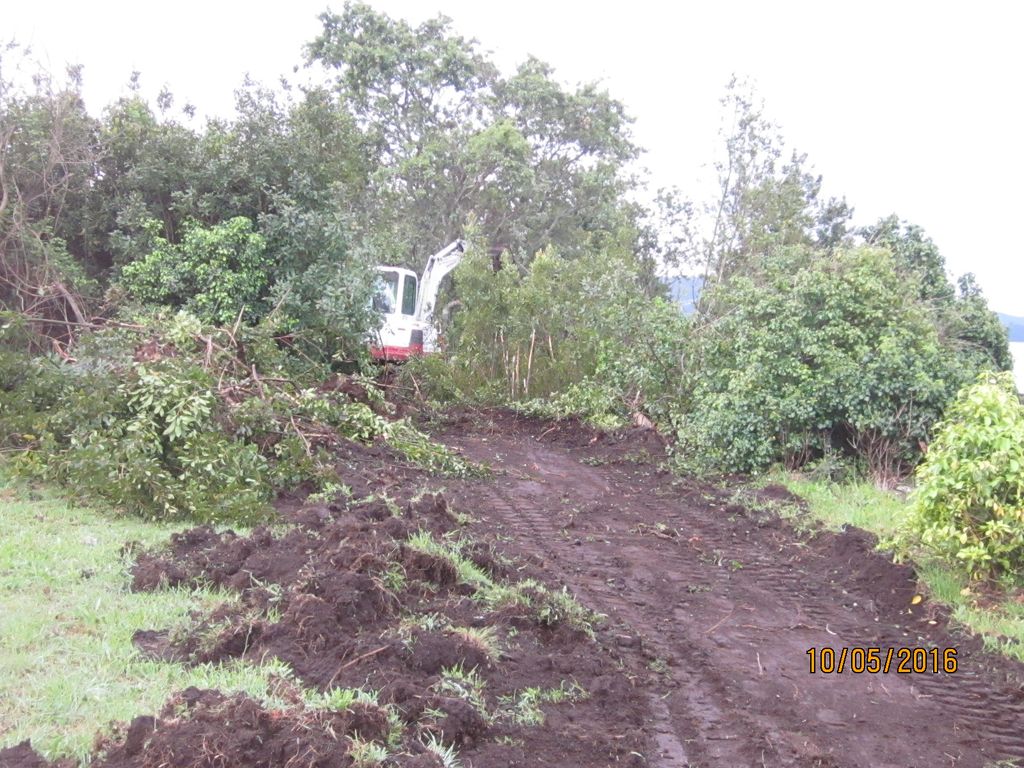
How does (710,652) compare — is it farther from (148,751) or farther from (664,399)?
(664,399)

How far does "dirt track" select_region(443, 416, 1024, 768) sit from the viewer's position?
4.23m

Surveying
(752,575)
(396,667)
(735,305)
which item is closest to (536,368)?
(735,305)

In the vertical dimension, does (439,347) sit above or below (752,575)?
above

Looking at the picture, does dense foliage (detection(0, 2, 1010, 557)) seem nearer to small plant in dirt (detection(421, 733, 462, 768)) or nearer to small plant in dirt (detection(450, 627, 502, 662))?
small plant in dirt (detection(450, 627, 502, 662))

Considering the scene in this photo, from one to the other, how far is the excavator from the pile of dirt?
10.1 m

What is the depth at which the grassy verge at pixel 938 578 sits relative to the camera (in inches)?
217

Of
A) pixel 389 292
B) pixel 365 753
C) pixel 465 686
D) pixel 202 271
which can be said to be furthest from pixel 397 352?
pixel 365 753

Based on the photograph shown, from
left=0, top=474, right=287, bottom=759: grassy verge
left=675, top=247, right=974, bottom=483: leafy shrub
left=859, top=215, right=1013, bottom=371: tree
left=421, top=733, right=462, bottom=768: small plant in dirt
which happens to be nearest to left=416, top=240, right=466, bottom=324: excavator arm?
left=859, top=215, right=1013, bottom=371: tree

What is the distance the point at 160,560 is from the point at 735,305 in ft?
26.6

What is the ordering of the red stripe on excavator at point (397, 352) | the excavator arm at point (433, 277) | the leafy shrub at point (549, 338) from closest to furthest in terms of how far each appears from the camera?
the leafy shrub at point (549, 338) → the red stripe on excavator at point (397, 352) → the excavator arm at point (433, 277)

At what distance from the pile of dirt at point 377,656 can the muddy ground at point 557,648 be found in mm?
13

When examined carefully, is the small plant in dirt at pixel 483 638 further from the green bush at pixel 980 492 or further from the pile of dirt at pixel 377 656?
the green bush at pixel 980 492

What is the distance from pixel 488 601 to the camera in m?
5.58

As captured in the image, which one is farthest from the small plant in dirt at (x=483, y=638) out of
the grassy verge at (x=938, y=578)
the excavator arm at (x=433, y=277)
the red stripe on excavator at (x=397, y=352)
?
the excavator arm at (x=433, y=277)
